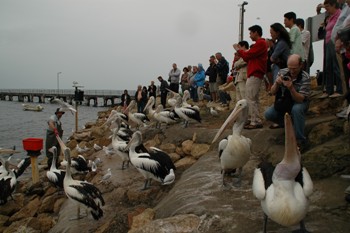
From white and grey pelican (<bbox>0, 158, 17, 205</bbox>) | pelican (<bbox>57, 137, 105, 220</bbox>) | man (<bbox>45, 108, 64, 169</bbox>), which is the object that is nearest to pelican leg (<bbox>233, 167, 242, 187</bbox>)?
pelican (<bbox>57, 137, 105, 220</bbox>)

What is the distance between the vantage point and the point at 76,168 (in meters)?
10.1

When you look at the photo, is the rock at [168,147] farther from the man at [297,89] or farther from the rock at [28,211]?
the man at [297,89]

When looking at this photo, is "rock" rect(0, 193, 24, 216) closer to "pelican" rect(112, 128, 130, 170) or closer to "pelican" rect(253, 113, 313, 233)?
"pelican" rect(112, 128, 130, 170)

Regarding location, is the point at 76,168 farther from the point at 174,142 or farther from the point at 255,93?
the point at 255,93

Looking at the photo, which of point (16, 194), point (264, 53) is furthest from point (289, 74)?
point (16, 194)

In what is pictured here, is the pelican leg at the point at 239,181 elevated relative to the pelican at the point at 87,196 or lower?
elevated

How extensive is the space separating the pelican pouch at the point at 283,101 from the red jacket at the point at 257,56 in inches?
48.1

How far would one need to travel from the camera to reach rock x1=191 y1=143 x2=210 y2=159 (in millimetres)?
8524

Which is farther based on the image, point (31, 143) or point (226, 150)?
point (31, 143)

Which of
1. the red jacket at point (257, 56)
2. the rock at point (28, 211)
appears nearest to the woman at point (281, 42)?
the red jacket at point (257, 56)

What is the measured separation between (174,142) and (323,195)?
6.28 meters

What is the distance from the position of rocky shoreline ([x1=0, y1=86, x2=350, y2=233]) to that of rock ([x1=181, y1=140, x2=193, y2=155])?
0.08ft

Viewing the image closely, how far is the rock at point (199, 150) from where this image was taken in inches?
336

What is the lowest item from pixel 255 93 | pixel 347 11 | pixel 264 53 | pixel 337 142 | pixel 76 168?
pixel 76 168
